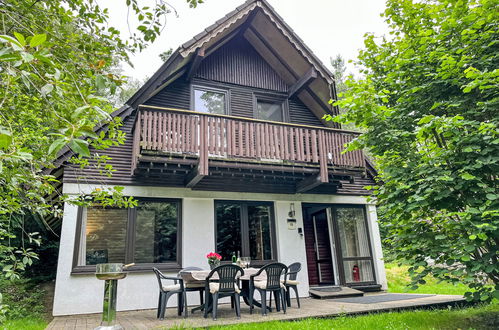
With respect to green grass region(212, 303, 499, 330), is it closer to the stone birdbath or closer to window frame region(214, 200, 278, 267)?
the stone birdbath

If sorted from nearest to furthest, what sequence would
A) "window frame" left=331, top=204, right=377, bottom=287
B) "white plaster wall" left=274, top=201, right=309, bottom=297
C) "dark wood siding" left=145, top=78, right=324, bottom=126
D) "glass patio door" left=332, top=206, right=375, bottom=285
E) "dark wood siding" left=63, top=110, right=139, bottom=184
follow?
"dark wood siding" left=63, top=110, right=139, bottom=184, "white plaster wall" left=274, top=201, right=309, bottom=297, "dark wood siding" left=145, top=78, right=324, bottom=126, "window frame" left=331, top=204, right=377, bottom=287, "glass patio door" left=332, top=206, right=375, bottom=285

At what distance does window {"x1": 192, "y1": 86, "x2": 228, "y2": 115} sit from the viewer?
27.3 feet

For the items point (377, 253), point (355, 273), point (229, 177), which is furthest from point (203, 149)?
point (377, 253)

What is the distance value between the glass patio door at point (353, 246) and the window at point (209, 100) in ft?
13.4

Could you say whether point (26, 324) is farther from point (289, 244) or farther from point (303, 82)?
point (303, 82)

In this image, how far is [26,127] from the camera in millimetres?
3924

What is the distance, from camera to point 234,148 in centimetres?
674

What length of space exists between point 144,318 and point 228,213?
3.02 metres

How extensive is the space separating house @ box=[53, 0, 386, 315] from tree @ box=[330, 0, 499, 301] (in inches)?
105

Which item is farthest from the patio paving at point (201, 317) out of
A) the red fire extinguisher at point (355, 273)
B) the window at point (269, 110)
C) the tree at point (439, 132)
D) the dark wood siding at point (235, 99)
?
the window at point (269, 110)

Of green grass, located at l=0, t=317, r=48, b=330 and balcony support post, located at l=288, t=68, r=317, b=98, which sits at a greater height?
balcony support post, located at l=288, t=68, r=317, b=98

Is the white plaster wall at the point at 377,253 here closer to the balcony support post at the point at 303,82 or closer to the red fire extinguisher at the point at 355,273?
the red fire extinguisher at the point at 355,273

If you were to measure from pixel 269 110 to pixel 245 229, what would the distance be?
347cm

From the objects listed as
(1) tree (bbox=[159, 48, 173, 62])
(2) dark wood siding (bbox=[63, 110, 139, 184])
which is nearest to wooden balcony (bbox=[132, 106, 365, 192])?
(2) dark wood siding (bbox=[63, 110, 139, 184])
